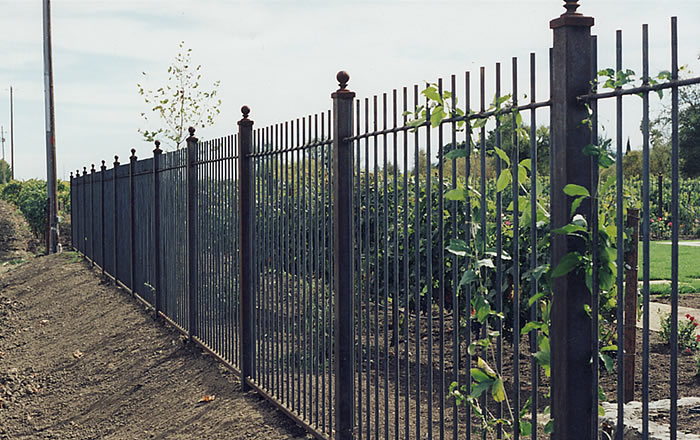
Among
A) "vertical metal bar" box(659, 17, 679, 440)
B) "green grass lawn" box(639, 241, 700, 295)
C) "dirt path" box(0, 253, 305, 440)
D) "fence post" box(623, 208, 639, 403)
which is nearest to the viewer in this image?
"vertical metal bar" box(659, 17, 679, 440)

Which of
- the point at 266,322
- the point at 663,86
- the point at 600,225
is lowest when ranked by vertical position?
the point at 266,322

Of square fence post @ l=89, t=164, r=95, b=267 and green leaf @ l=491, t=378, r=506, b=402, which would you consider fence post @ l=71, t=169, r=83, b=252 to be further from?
green leaf @ l=491, t=378, r=506, b=402

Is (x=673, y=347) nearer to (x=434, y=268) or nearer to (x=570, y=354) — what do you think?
(x=570, y=354)

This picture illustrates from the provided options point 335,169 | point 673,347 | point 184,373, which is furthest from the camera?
point 184,373

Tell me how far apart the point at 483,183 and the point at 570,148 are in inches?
17.0

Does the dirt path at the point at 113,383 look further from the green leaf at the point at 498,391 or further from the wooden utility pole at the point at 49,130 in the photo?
the wooden utility pole at the point at 49,130

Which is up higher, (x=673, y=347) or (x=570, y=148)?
(x=570, y=148)

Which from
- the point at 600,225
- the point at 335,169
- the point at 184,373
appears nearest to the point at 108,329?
the point at 184,373

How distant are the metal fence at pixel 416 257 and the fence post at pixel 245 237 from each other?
0.5 inches

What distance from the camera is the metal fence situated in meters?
2.82

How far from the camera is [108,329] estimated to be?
10.4m

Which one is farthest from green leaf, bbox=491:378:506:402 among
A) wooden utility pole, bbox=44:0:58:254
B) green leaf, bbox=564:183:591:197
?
wooden utility pole, bbox=44:0:58:254

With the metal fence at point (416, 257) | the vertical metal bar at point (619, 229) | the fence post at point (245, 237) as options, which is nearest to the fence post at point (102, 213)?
the metal fence at point (416, 257)

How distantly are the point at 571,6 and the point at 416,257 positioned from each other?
1.49m
